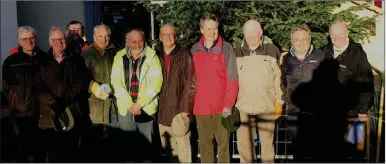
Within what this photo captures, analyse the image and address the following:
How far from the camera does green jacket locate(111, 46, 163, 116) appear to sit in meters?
5.21

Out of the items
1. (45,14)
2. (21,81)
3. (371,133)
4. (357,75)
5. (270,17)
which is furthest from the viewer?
(45,14)

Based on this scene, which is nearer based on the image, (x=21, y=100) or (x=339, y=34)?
(x=339, y=34)

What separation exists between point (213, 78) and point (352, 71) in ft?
5.16

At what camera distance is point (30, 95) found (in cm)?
527

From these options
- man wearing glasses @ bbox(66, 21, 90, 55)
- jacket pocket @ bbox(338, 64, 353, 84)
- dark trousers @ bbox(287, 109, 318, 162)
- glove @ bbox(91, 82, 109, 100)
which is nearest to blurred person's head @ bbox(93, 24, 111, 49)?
man wearing glasses @ bbox(66, 21, 90, 55)

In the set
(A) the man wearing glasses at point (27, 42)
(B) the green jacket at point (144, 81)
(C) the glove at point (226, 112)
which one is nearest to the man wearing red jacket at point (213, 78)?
(C) the glove at point (226, 112)

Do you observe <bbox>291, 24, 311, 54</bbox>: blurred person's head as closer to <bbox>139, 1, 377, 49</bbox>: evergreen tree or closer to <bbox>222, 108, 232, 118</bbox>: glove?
<bbox>222, 108, 232, 118</bbox>: glove

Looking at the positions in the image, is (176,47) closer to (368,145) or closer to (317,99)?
(317,99)

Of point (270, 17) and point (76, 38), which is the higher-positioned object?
point (270, 17)

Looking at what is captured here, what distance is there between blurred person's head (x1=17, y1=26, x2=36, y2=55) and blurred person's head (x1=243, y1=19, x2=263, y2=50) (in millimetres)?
2452

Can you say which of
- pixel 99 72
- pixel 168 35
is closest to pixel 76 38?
pixel 99 72

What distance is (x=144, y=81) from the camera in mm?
5242

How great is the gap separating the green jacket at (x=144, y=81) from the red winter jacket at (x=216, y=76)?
47cm

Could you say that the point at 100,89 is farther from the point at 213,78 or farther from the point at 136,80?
the point at 213,78
